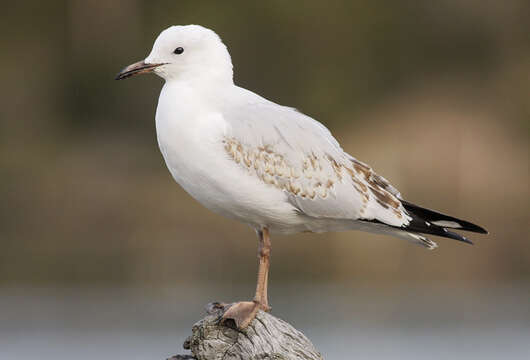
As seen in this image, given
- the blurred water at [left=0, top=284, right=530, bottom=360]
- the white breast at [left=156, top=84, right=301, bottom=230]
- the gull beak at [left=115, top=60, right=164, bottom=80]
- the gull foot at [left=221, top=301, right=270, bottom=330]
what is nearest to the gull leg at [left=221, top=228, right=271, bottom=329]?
the gull foot at [left=221, top=301, right=270, bottom=330]

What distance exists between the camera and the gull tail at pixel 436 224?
5797 mm

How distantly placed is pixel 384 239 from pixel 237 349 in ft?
28.9

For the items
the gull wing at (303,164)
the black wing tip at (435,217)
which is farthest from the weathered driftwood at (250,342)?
the black wing tip at (435,217)

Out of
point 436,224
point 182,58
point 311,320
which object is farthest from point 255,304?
point 311,320

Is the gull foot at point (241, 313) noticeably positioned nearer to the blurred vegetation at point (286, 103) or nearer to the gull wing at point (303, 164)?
the gull wing at point (303, 164)

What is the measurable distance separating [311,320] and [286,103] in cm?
431

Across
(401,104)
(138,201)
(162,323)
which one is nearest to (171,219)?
(138,201)

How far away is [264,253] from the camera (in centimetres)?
573

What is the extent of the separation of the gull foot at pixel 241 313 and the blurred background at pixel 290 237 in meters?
5.87

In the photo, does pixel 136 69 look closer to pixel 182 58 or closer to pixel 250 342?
pixel 182 58

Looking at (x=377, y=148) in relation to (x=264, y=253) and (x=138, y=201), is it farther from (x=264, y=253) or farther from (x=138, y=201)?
(x=264, y=253)

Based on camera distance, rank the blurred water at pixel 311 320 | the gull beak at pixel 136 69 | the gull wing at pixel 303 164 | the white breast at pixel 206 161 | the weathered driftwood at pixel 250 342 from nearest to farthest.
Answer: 1. the weathered driftwood at pixel 250 342
2. the white breast at pixel 206 161
3. the gull wing at pixel 303 164
4. the gull beak at pixel 136 69
5. the blurred water at pixel 311 320

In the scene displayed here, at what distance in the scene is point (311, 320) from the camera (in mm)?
12711

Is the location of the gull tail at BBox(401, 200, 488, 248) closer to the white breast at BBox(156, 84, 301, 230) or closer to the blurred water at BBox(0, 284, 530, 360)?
the white breast at BBox(156, 84, 301, 230)
